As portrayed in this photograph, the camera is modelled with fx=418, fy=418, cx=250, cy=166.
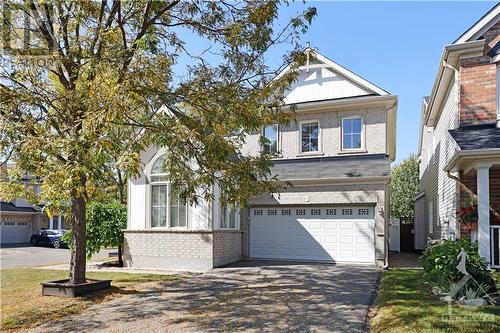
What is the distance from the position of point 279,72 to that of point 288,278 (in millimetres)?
5852

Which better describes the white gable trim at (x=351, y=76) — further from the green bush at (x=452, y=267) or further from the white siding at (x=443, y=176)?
the green bush at (x=452, y=267)

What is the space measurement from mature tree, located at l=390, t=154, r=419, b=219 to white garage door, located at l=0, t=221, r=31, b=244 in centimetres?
3137

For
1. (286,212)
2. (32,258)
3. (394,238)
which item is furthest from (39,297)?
(394,238)

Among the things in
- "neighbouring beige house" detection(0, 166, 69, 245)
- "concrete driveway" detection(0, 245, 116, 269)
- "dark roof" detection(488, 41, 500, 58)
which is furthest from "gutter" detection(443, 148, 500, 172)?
"neighbouring beige house" detection(0, 166, 69, 245)

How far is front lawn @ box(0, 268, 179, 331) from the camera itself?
809 centimetres

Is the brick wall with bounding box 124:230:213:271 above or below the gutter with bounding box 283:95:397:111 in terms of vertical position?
below

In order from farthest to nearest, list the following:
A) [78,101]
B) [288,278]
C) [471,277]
Answer: [288,278]
[78,101]
[471,277]

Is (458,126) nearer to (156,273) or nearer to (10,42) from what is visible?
(156,273)

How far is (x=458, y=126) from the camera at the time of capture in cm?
1263

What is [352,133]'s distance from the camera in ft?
55.7

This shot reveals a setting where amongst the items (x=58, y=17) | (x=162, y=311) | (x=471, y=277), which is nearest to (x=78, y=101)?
(x=58, y=17)

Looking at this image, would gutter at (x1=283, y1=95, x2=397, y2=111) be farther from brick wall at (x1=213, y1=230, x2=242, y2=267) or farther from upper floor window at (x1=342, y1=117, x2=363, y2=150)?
brick wall at (x1=213, y1=230, x2=242, y2=267)

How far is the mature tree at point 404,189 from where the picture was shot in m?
33.7

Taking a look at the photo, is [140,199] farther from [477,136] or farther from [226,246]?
[477,136]
